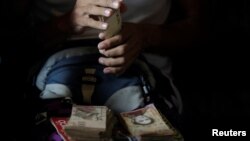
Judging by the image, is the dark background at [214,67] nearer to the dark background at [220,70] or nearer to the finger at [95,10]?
the dark background at [220,70]

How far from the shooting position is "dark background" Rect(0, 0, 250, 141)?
1.18m

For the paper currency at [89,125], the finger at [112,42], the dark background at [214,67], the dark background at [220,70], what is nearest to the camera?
the paper currency at [89,125]

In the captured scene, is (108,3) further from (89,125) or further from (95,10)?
(89,125)

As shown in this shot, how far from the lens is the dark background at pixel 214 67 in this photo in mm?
1185

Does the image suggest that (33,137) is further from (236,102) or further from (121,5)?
(236,102)

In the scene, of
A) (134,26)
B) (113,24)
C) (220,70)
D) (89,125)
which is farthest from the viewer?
(220,70)

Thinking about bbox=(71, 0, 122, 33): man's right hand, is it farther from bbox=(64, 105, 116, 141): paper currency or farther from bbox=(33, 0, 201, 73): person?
bbox=(64, 105, 116, 141): paper currency

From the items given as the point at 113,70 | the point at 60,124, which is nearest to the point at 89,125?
the point at 60,124

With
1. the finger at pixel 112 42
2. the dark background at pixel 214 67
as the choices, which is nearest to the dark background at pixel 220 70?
the dark background at pixel 214 67

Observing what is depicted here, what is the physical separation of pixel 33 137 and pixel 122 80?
0.88ft

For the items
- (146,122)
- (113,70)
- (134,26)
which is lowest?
(146,122)

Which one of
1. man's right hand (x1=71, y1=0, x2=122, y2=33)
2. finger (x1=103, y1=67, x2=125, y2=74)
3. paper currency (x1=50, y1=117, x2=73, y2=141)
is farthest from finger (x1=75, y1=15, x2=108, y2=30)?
paper currency (x1=50, y1=117, x2=73, y2=141)

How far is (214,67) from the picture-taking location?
1.43m

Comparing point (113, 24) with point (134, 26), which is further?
point (134, 26)
